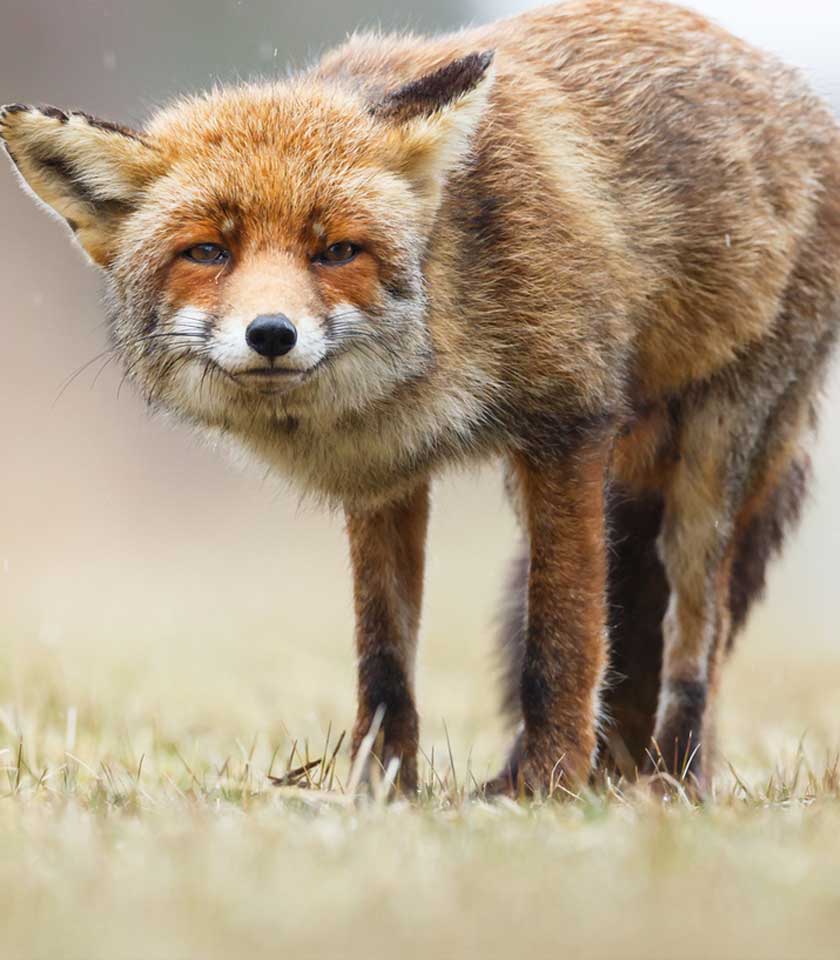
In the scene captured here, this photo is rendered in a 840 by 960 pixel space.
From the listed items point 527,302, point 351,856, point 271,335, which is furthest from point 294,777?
point 527,302

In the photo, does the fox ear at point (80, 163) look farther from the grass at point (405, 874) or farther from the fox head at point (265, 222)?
the grass at point (405, 874)

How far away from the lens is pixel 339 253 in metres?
4.82

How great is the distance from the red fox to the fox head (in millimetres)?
11

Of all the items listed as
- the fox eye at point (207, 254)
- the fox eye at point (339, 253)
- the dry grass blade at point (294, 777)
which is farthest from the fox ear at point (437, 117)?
the dry grass blade at point (294, 777)

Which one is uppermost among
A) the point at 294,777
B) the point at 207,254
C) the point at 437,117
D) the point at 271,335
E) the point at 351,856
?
the point at 437,117

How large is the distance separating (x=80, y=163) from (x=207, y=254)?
1.99 feet

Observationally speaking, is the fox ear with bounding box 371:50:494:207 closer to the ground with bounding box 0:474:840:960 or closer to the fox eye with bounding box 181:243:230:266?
the fox eye with bounding box 181:243:230:266

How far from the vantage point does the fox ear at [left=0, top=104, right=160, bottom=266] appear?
493cm

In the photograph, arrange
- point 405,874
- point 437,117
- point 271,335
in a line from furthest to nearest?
point 437,117 → point 271,335 → point 405,874

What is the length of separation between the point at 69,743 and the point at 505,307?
2.45 metres

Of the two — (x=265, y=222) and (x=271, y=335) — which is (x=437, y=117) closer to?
(x=265, y=222)

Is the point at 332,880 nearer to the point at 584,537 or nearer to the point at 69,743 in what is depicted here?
the point at 584,537

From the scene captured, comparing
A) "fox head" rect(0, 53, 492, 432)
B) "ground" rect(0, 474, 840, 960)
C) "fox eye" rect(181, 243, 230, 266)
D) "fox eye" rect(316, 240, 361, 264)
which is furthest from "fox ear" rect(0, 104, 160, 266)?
"ground" rect(0, 474, 840, 960)

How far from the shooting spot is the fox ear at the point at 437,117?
4961 mm
